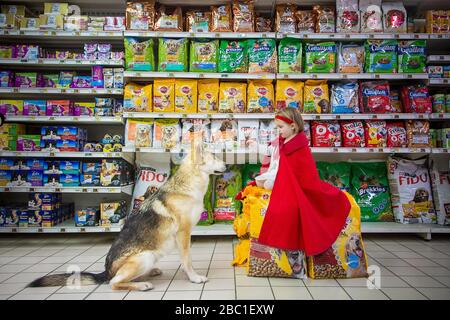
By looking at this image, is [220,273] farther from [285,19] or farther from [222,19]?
[285,19]

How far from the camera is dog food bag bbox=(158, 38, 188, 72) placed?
12.7ft

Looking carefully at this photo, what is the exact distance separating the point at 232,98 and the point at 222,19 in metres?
1.02

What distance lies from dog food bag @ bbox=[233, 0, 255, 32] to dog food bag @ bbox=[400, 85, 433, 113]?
7.42ft

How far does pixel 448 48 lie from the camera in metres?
4.38

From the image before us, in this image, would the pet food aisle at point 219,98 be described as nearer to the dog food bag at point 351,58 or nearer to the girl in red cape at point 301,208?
the dog food bag at point 351,58

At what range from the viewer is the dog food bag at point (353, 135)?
12.7 ft

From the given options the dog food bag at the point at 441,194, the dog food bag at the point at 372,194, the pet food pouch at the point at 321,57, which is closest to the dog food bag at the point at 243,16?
the pet food pouch at the point at 321,57

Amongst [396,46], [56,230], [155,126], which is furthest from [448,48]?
[56,230]

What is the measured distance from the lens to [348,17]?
387 centimetres

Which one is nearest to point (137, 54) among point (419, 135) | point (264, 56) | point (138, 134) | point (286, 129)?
point (138, 134)

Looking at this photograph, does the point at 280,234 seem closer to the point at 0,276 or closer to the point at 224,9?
the point at 0,276

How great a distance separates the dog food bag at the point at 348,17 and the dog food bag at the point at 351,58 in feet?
0.63

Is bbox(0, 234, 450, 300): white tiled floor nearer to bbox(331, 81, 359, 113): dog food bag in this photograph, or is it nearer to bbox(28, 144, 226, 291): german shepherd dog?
bbox(28, 144, 226, 291): german shepherd dog

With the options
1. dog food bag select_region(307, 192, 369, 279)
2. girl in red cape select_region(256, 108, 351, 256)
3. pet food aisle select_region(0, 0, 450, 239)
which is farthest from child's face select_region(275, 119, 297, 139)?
pet food aisle select_region(0, 0, 450, 239)
